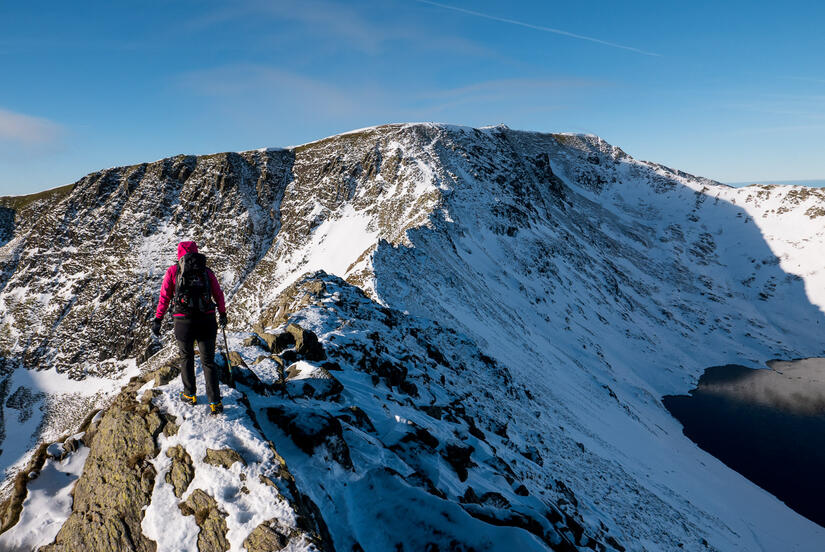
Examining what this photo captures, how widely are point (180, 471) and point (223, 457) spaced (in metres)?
0.87

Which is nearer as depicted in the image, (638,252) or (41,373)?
(41,373)

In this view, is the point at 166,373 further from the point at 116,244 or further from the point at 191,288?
the point at 116,244

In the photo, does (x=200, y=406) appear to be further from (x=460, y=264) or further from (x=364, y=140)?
(x=364, y=140)

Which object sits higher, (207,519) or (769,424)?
(207,519)

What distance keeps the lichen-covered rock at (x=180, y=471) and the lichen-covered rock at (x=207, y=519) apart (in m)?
0.30

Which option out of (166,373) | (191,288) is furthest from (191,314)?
(166,373)

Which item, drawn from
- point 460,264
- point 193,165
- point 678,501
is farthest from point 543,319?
point 193,165

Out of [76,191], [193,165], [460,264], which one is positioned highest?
[193,165]

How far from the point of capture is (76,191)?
92562mm

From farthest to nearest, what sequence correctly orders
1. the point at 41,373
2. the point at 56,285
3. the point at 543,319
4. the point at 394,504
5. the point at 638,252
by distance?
1. the point at 638,252
2. the point at 56,285
3. the point at 41,373
4. the point at 543,319
5. the point at 394,504

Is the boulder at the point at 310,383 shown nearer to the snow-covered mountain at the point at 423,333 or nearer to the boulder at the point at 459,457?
the snow-covered mountain at the point at 423,333

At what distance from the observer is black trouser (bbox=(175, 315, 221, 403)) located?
7.98 m

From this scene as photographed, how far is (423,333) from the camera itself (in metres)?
A: 26.4

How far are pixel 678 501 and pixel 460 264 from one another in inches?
1158
